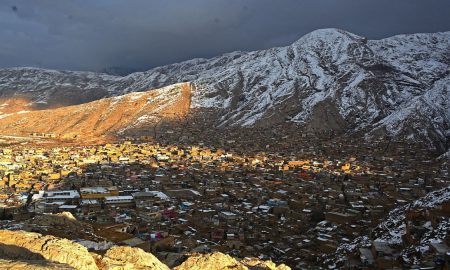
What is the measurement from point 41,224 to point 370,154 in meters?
68.0

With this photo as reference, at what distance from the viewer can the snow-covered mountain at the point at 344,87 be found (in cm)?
10344

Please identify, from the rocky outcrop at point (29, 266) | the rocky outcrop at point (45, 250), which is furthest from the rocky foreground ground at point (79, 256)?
the rocky outcrop at point (29, 266)

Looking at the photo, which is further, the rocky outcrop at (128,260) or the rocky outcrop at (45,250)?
the rocky outcrop at (128,260)

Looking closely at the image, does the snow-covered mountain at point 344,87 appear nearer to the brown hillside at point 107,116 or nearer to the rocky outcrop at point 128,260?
the brown hillside at point 107,116

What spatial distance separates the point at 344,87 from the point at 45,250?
125 m

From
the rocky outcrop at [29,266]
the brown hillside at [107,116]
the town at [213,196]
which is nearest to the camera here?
the rocky outcrop at [29,266]

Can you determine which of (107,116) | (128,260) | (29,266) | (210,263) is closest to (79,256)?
(128,260)

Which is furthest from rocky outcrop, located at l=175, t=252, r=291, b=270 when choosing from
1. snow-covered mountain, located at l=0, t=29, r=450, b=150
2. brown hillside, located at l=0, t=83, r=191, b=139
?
brown hillside, located at l=0, t=83, r=191, b=139

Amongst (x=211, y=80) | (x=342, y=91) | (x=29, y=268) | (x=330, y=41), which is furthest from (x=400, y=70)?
(x=29, y=268)

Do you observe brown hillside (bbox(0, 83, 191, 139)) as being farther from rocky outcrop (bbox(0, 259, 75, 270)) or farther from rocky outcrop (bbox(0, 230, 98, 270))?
rocky outcrop (bbox(0, 259, 75, 270))

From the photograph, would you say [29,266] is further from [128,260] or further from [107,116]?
[107,116]

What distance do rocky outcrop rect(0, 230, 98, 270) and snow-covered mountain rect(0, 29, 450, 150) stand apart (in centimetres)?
8694

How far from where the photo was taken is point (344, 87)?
427ft

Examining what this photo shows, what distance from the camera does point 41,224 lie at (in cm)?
2531
